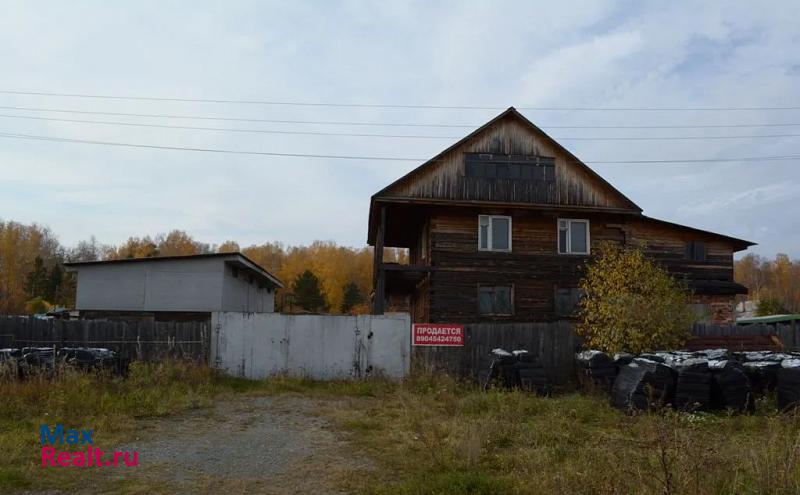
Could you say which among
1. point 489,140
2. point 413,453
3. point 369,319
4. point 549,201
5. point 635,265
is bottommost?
point 413,453

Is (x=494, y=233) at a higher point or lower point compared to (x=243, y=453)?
higher

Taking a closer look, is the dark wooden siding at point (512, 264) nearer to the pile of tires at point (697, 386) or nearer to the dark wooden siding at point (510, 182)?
the dark wooden siding at point (510, 182)

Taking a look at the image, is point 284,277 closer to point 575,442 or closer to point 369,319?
point 369,319

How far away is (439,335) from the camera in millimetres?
17047

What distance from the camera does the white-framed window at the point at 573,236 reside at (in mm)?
22703

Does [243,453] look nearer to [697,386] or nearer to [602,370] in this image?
[697,386]

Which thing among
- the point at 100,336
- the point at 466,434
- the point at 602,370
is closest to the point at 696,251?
the point at 602,370

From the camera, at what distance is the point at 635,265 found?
17641 millimetres

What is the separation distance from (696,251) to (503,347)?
40.3 feet

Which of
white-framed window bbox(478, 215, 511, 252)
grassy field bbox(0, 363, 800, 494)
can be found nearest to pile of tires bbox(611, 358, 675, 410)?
grassy field bbox(0, 363, 800, 494)

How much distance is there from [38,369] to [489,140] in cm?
1586

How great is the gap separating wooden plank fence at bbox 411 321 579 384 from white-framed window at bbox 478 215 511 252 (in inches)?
205

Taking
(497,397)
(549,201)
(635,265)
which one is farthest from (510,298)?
(497,397)

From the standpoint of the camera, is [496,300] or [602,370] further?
[496,300]
